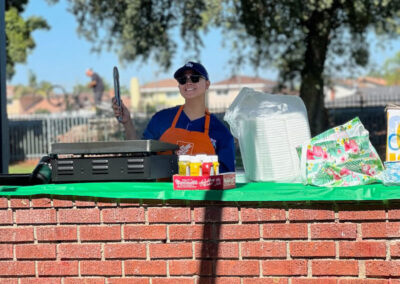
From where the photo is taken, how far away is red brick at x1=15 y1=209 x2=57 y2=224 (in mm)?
3498

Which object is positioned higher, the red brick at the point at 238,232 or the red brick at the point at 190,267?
the red brick at the point at 238,232

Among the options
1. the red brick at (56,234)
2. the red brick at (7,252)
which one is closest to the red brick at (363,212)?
the red brick at (56,234)

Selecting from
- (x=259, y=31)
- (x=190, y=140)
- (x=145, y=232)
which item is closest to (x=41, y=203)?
(x=145, y=232)

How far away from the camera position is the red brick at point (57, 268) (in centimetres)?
348

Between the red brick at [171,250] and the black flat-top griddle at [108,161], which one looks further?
the black flat-top griddle at [108,161]

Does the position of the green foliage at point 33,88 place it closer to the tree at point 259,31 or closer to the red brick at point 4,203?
the tree at point 259,31

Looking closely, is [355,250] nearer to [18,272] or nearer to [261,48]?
[18,272]

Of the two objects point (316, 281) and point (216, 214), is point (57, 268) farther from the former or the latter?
point (316, 281)

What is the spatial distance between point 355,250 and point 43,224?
141 cm

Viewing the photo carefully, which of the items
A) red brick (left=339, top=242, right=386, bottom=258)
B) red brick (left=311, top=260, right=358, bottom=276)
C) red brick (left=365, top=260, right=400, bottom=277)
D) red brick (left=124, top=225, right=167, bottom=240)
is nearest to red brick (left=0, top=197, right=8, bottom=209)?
red brick (left=124, top=225, right=167, bottom=240)

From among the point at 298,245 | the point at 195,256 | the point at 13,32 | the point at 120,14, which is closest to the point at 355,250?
the point at 298,245

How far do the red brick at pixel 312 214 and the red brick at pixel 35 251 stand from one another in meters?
1.11

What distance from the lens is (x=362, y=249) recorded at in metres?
3.20

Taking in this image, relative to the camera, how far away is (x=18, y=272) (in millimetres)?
3561
